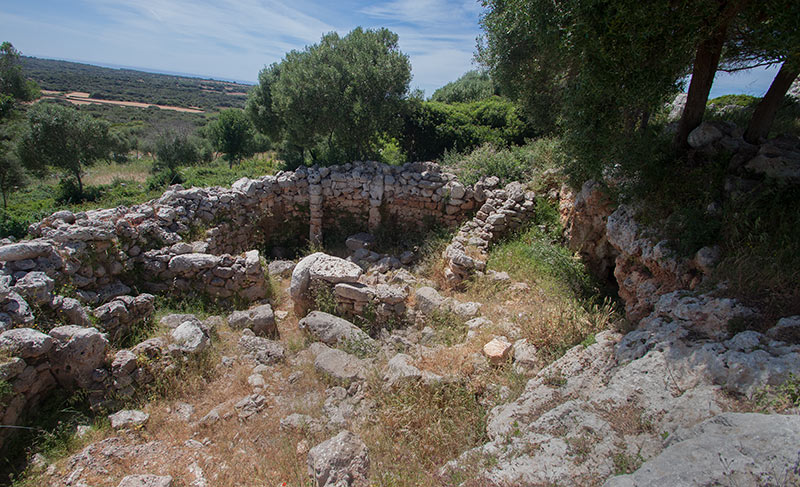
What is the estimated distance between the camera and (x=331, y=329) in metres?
6.79

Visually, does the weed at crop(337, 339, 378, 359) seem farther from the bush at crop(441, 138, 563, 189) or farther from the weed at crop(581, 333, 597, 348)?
the bush at crop(441, 138, 563, 189)

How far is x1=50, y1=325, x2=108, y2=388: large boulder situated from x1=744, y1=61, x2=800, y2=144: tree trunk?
10.6 meters

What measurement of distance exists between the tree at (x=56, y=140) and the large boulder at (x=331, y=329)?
17771 millimetres

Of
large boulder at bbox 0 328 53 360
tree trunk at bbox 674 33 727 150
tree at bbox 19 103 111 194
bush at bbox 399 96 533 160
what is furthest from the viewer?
tree at bbox 19 103 111 194

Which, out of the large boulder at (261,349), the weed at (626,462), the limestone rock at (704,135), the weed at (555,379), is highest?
the limestone rock at (704,135)

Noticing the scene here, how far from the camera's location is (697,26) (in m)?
4.96

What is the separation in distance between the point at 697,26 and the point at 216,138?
28.1 metres

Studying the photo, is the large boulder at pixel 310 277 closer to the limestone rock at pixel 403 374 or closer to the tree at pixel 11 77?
the limestone rock at pixel 403 374

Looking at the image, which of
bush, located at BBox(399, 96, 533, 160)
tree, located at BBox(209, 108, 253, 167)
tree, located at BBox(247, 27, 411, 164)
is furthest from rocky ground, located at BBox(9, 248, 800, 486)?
tree, located at BBox(209, 108, 253, 167)

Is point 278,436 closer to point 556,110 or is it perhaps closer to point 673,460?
point 673,460

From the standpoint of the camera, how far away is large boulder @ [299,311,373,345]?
6.61 metres

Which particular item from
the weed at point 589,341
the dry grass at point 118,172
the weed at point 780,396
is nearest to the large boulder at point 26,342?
the weed at point 589,341

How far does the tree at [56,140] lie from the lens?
17703 millimetres

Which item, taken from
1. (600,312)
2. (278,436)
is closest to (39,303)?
(278,436)
